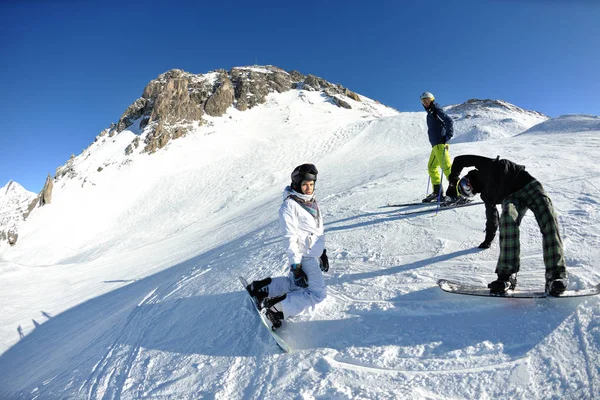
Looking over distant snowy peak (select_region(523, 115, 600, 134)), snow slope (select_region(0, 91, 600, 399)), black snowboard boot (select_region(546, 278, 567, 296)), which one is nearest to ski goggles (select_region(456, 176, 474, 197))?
snow slope (select_region(0, 91, 600, 399))

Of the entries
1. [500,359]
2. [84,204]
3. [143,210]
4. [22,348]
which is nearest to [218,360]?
[500,359]

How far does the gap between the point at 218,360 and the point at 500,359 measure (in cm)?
277

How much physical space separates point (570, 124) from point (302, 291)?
1843 centimetres

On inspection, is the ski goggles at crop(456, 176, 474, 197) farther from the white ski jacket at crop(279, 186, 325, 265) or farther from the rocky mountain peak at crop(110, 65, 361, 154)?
the rocky mountain peak at crop(110, 65, 361, 154)

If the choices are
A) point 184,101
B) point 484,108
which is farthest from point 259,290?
point 484,108

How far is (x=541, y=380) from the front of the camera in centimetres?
222

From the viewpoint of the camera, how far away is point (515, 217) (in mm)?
3111

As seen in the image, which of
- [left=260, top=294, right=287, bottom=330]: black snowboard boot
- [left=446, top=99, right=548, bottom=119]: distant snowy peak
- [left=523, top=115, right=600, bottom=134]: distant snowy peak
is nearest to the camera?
[left=260, top=294, right=287, bottom=330]: black snowboard boot

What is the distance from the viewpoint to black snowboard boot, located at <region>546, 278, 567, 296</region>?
278 cm

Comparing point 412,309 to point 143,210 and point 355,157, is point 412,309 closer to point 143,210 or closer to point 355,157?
point 355,157

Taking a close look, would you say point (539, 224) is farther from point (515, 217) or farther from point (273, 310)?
point (273, 310)

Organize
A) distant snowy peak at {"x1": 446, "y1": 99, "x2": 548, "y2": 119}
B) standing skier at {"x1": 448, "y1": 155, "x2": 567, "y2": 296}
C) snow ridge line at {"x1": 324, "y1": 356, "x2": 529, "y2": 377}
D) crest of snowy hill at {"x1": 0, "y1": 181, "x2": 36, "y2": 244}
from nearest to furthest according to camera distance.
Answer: snow ridge line at {"x1": 324, "y1": 356, "x2": 529, "y2": 377}
standing skier at {"x1": 448, "y1": 155, "x2": 567, "y2": 296}
crest of snowy hill at {"x1": 0, "y1": 181, "x2": 36, "y2": 244}
distant snowy peak at {"x1": 446, "y1": 99, "x2": 548, "y2": 119}

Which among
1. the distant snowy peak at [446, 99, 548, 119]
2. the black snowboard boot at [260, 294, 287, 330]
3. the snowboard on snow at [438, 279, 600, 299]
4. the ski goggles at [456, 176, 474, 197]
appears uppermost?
the distant snowy peak at [446, 99, 548, 119]

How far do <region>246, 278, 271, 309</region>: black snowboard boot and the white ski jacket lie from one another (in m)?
0.60
